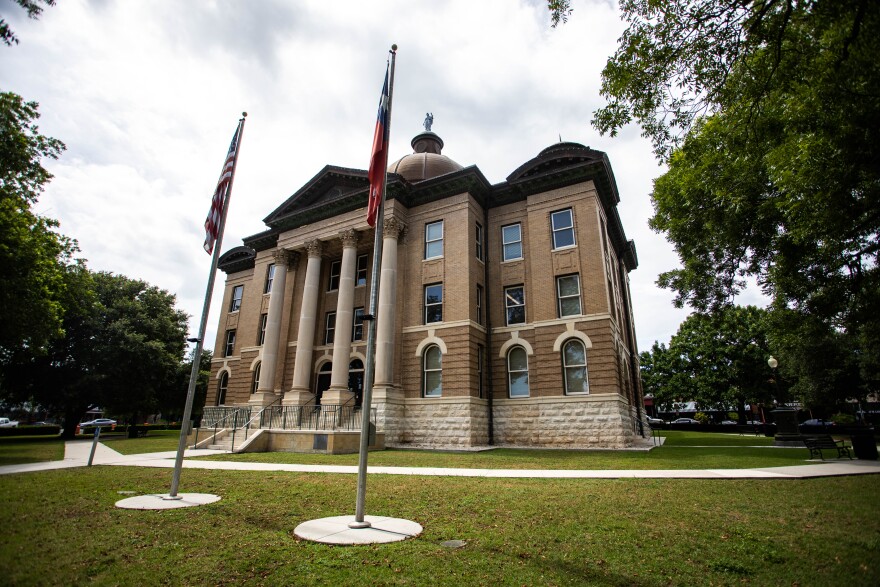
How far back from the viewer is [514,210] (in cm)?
2542

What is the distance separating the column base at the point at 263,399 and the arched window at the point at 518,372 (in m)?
13.8

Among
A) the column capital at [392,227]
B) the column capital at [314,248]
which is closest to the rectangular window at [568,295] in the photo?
the column capital at [392,227]

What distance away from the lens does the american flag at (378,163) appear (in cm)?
779

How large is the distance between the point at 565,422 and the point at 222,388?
24802mm

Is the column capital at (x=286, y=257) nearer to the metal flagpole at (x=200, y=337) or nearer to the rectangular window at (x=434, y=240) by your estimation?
the rectangular window at (x=434, y=240)

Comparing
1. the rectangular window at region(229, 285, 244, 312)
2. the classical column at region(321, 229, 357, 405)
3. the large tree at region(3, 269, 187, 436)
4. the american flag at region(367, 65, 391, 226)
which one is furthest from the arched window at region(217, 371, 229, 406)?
the american flag at region(367, 65, 391, 226)

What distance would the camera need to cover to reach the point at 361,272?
93.9ft

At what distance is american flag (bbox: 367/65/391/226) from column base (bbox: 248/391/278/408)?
21.6 meters

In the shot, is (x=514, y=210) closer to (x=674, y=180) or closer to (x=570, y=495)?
(x=674, y=180)

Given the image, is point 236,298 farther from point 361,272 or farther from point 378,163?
point 378,163

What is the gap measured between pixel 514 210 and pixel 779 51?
18.3 m

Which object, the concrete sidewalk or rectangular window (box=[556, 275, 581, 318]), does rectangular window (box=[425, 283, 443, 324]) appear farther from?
the concrete sidewalk

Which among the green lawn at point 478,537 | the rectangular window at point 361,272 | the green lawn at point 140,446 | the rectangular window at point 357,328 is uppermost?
the rectangular window at point 361,272

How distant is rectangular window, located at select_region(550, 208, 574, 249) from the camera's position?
23.2m
